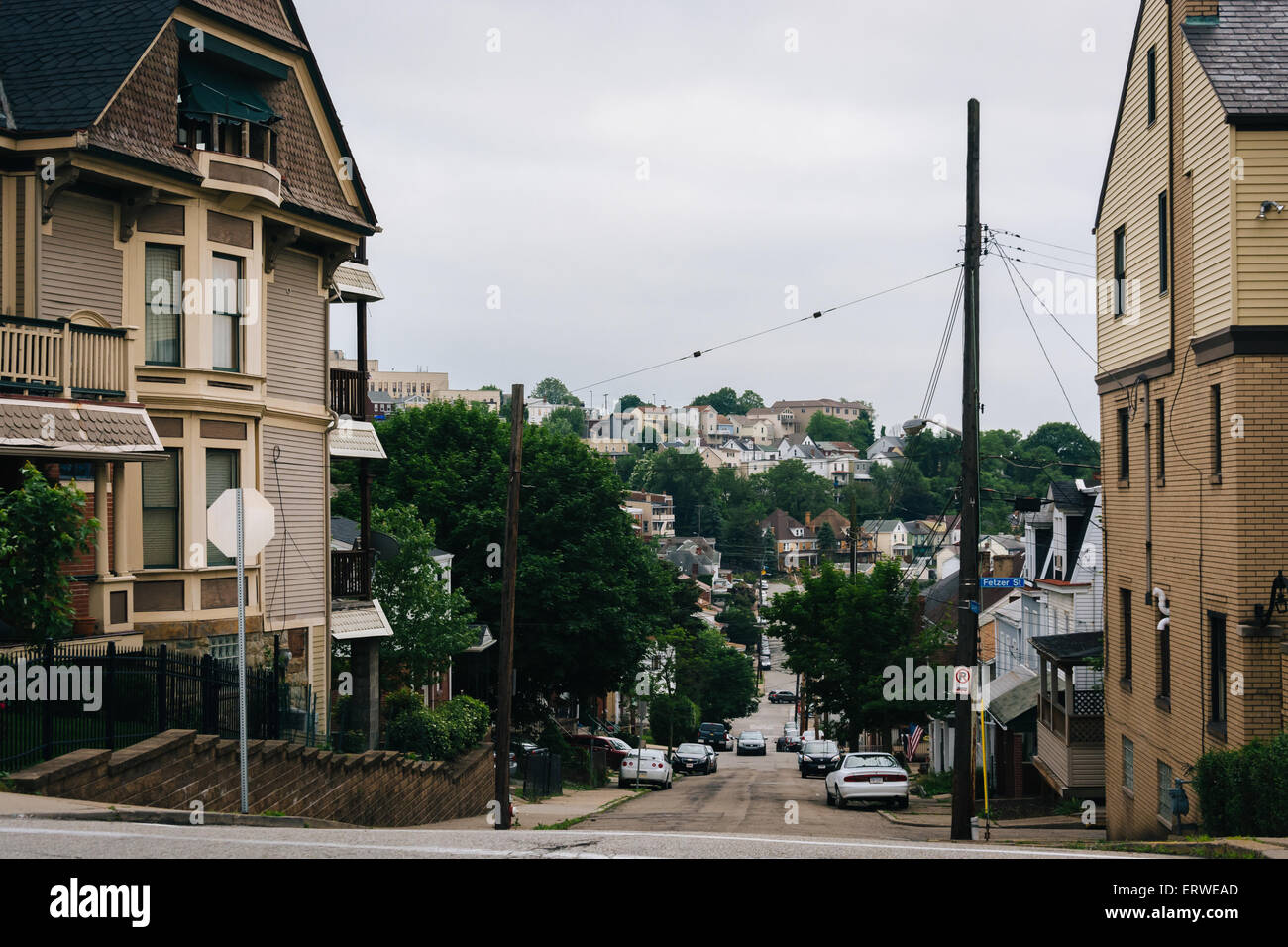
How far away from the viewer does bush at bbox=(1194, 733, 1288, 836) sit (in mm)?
15086

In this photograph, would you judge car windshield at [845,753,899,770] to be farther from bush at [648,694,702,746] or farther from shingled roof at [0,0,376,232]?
bush at [648,694,702,746]

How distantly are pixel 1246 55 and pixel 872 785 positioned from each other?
772 inches

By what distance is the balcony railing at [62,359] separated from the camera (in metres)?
16.7

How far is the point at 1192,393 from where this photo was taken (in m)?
20.2

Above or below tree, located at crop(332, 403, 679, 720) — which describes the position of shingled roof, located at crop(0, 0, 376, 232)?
above

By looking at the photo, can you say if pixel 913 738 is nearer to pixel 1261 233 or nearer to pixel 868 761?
pixel 868 761

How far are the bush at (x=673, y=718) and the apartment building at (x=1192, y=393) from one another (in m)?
47.8

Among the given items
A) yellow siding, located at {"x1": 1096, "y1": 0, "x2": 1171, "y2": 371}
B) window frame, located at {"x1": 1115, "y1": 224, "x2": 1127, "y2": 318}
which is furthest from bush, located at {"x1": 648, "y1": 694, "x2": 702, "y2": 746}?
window frame, located at {"x1": 1115, "y1": 224, "x2": 1127, "y2": 318}

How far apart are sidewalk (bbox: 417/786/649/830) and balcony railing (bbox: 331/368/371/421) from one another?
27.1 feet

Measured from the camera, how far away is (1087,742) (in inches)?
1104

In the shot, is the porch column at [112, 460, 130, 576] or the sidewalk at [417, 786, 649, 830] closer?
the porch column at [112, 460, 130, 576]

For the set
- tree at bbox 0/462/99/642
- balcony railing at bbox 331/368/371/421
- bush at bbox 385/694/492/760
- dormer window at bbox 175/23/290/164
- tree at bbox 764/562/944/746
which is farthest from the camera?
tree at bbox 764/562/944/746
